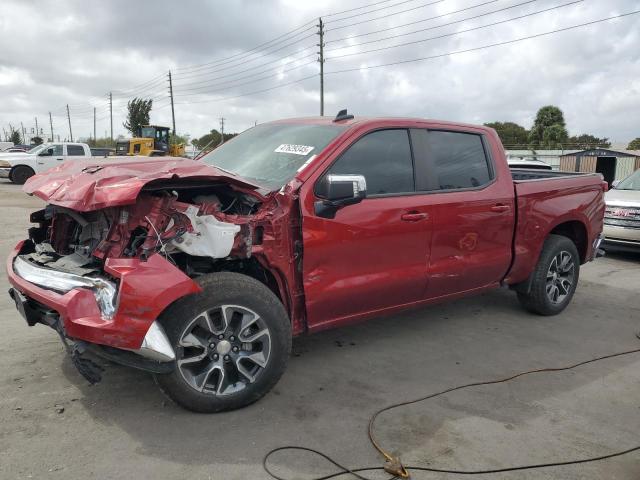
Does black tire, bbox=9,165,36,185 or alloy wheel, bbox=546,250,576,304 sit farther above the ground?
black tire, bbox=9,165,36,185

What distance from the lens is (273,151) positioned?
4.15 meters

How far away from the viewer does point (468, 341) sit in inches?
189

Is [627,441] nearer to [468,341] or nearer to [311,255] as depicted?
[468,341]

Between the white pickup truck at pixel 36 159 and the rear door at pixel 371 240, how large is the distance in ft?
69.7

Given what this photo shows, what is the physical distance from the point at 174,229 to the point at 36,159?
2278cm

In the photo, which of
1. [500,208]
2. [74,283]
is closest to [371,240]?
[500,208]

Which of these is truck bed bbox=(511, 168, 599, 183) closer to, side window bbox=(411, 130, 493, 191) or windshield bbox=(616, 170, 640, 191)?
side window bbox=(411, 130, 493, 191)

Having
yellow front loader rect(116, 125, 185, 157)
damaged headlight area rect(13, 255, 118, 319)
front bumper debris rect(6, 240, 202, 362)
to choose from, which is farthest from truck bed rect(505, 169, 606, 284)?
yellow front loader rect(116, 125, 185, 157)

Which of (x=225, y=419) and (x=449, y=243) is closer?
(x=225, y=419)

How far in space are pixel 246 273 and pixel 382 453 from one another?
1.47 m

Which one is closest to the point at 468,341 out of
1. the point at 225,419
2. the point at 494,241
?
the point at 494,241

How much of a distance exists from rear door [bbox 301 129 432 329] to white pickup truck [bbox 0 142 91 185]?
2125 cm

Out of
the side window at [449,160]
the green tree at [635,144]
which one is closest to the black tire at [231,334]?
the side window at [449,160]

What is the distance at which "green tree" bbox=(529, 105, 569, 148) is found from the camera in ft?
186
